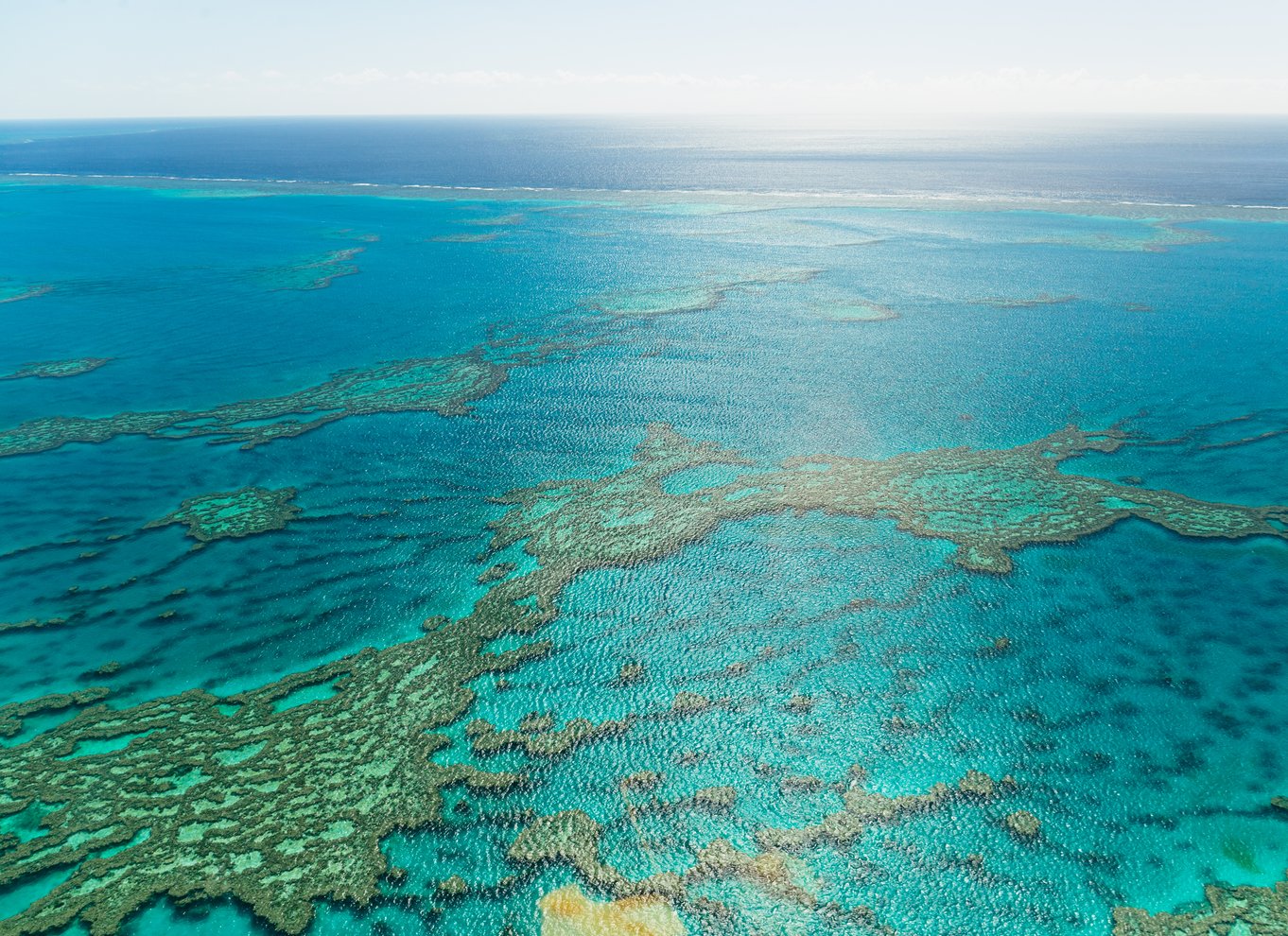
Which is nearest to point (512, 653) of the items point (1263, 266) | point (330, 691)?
point (330, 691)

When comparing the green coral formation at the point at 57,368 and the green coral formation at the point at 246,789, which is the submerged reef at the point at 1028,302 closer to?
the green coral formation at the point at 246,789

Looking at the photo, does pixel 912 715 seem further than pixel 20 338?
No

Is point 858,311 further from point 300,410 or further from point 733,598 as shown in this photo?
point 300,410

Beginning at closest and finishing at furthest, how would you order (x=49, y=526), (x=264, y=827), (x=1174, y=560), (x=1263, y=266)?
(x=264, y=827) → (x=1174, y=560) → (x=49, y=526) → (x=1263, y=266)

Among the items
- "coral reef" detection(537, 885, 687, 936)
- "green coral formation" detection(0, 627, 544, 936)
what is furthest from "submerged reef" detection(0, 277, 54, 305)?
"coral reef" detection(537, 885, 687, 936)

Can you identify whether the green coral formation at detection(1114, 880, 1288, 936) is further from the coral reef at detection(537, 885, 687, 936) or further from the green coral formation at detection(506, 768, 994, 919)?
the coral reef at detection(537, 885, 687, 936)

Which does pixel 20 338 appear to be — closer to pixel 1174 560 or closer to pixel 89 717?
pixel 89 717
